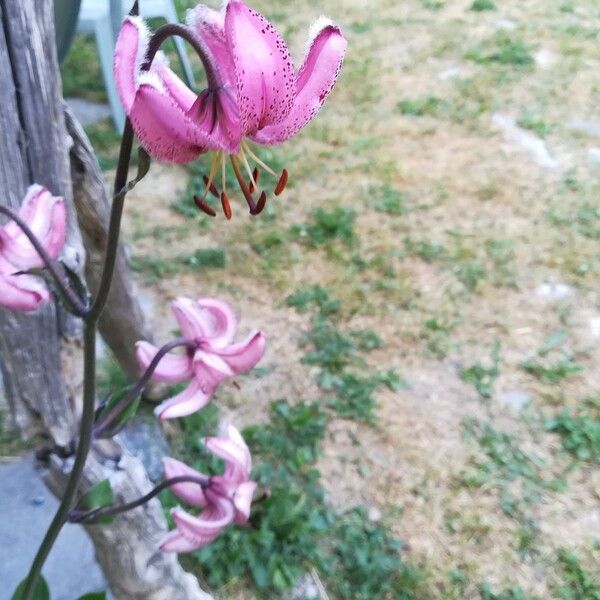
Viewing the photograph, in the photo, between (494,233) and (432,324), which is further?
(494,233)

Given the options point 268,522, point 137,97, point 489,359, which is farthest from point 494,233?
point 137,97

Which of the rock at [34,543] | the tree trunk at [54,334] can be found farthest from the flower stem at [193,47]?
the rock at [34,543]

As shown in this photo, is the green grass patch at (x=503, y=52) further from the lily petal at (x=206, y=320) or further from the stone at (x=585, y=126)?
the lily petal at (x=206, y=320)

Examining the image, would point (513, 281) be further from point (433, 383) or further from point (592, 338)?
point (433, 383)

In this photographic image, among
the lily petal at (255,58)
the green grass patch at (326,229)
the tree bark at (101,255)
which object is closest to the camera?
the lily petal at (255,58)

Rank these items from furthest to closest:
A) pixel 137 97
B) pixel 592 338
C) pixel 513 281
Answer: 1. pixel 513 281
2. pixel 592 338
3. pixel 137 97

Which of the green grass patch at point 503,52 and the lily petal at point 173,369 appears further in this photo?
the green grass patch at point 503,52

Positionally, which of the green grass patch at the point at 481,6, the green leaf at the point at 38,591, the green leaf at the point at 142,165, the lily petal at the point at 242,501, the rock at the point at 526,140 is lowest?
the rock at the point at 526,140

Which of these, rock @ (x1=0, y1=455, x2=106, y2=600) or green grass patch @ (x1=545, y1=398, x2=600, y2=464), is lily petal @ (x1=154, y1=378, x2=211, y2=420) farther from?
green grass patch @ (x1=545, y1=398, x2=600, y2=464)
